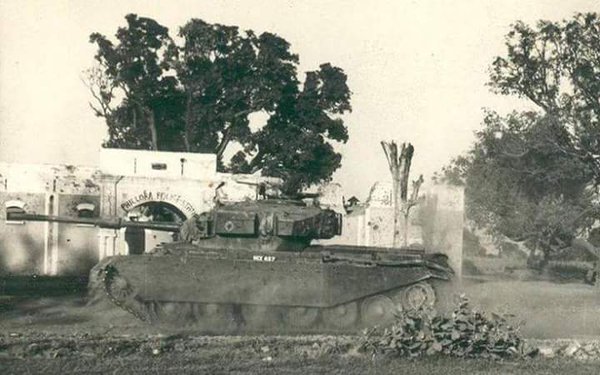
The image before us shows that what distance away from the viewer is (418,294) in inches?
592

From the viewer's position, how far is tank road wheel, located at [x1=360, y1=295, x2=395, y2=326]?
1511 centimetres

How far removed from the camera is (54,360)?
390 inches

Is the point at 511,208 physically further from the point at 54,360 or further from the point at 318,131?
the point at 54,360

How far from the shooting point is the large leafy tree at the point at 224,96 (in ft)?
137

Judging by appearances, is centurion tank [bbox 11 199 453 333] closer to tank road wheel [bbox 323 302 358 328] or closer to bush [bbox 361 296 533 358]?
tank road wheel [bbox 323 302 358 328]

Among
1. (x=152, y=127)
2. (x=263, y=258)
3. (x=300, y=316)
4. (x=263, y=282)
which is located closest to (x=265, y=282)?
(x=263, y=282)

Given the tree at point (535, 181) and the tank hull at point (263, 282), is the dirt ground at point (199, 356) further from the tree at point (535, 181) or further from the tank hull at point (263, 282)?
the tree at point (535, 181)

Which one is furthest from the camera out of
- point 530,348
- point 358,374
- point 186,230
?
point 186,230

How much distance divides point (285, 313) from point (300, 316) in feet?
0.88

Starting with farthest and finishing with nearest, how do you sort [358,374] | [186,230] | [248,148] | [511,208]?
[248,148] → [511,208] → [186,230] → [358,374]

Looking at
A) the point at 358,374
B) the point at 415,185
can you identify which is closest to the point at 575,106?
the point at 415,185

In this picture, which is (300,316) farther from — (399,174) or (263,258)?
(399,174)

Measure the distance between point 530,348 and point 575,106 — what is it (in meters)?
21.5

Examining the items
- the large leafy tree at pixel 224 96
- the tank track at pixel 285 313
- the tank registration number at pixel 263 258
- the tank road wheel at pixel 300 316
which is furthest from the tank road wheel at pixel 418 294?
the large leafy tree at pixel 224 96
